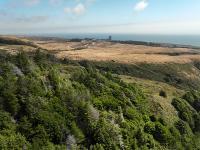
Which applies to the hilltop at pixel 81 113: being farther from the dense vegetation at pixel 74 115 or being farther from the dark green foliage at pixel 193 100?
the dark green foliage at pixel 193 100

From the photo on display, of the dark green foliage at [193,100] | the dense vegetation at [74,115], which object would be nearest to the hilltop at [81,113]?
the dense vegetation at [74,115]

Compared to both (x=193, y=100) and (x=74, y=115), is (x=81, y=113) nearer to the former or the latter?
(x=74, y=115)

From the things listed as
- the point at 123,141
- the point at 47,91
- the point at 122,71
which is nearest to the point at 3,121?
the point at 47,91

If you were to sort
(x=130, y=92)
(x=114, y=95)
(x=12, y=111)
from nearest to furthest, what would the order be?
(x=12, y=111), (x=114, y=95), (x=130, y=92)

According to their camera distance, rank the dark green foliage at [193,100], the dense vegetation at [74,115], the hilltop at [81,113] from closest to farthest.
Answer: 1. the dense vegetation at [74,115]
2. the hilltop at [81,113]
3. the dark green foliage at [193,100]

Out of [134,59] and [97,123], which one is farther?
[134,59]

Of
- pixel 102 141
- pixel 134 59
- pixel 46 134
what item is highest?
pixel 46 134

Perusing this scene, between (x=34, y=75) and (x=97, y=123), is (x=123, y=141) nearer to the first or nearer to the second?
(x=97, y=123)

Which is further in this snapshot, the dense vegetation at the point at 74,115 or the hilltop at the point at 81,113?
the hilltop at the point at 81,113

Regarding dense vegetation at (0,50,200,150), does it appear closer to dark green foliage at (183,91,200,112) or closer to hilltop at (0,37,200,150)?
hilltop at (0,37,200,150)
